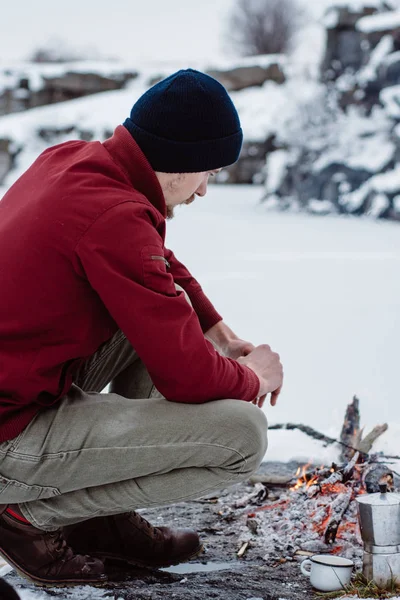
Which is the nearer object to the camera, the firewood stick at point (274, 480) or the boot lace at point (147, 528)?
the boot lace at point (147, 528)

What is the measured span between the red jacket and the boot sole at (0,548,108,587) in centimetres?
35

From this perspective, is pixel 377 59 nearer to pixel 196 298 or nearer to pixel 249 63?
pixel 249 63

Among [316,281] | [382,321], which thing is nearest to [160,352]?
[382,321]

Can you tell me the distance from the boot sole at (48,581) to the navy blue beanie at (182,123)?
40.1 inches

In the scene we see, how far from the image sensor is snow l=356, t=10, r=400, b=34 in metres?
14.0

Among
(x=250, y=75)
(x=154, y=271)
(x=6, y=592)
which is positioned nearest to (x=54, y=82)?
(x=250, y=75)

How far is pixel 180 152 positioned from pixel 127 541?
106 cm

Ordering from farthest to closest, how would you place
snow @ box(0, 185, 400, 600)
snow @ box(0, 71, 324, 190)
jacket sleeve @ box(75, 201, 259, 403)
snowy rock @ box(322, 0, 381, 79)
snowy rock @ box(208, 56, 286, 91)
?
snowy rock @ box(208, 56, 286, 91), snow @ box(0, 71, 324, 190), snowy rock @ box(322, 0, 381, 79), snow @ box(0, 185, 400, 600), jacket sleeve @ box(75, 201, 259, 403)

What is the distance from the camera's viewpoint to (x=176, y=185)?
1.94 m

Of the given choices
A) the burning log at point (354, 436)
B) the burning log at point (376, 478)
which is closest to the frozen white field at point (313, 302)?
the burning log at point (354, 436)

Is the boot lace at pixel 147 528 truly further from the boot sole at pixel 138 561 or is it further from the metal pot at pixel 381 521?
the metal pot at pixel 381 521

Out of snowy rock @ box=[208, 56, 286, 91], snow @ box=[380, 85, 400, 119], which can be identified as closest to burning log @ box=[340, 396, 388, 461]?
snow @ box=[380, 85, 400, 119]

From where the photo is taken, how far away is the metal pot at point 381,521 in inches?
74.2

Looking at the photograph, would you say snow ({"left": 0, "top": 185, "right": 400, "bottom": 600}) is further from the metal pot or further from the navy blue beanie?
the navy blue beanie
